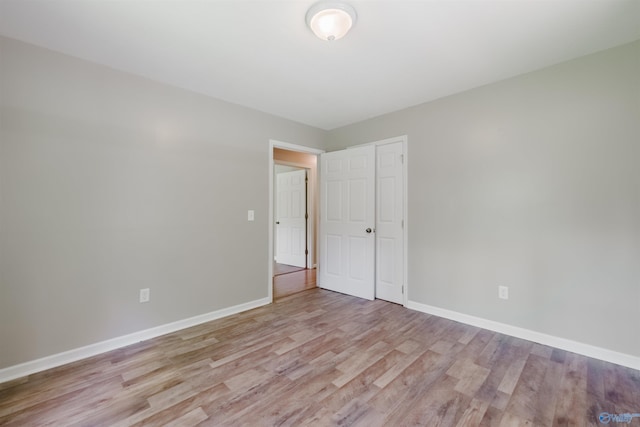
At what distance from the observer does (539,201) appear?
2385 millimetres

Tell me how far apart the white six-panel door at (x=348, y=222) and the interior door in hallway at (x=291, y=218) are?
1.51 metres

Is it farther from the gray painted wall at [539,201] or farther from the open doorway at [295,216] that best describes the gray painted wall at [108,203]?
the gray painted wall at [539,201]

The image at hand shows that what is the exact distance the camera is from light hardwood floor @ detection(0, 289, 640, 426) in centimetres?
154

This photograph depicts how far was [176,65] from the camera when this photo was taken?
7.57 ft

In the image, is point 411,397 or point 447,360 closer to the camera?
point 411,397

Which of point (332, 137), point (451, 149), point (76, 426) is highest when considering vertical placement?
point (332, 137)

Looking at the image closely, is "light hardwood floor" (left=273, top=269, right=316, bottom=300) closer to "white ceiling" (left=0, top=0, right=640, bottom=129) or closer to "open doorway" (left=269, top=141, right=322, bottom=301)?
"open doorway" (left=269, top=141, right=322, bottom=301)

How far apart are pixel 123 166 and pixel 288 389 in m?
2.26

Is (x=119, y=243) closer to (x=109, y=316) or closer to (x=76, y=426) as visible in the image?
(x=109, y=316)

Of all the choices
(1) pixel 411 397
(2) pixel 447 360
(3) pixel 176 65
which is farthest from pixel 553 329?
(3) pixel 176 65

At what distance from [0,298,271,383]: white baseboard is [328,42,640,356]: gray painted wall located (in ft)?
7.63

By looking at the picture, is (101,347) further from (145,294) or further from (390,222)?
(390,222)

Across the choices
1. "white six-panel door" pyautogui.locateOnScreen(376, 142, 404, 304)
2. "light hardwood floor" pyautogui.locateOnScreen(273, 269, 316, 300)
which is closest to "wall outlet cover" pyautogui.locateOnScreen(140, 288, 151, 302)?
"light hardwood floor" pyautogui.locateOnScreen(273, 269, 316, 300)

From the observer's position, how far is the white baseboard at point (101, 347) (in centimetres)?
192
